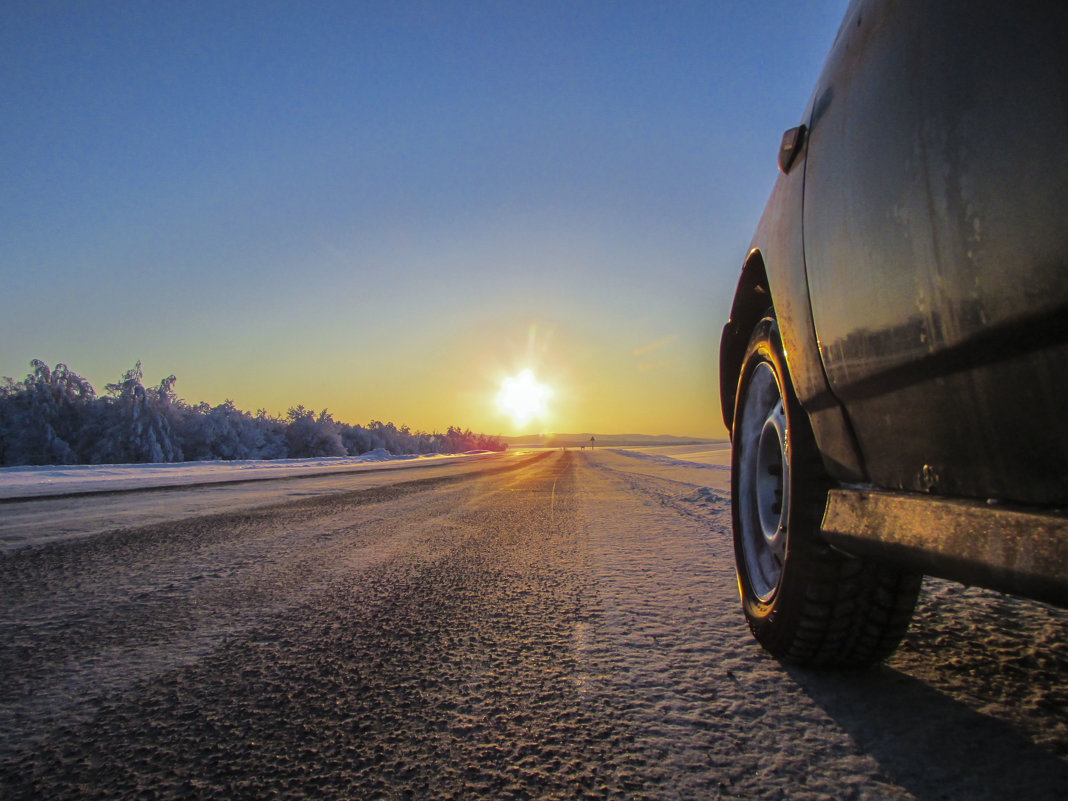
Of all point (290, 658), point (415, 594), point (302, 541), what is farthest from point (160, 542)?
point (290, 658)

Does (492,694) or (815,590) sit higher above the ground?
(815,590)

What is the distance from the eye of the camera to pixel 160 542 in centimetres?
404

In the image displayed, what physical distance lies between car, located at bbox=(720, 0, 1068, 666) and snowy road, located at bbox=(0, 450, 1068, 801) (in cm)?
32

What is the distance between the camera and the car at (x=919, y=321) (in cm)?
77

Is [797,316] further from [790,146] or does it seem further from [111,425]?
[111,425]

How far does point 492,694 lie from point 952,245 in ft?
4.77

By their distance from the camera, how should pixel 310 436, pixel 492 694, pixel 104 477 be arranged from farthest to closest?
pixel 310 436 → pixel 104 477 → pixel 492 694

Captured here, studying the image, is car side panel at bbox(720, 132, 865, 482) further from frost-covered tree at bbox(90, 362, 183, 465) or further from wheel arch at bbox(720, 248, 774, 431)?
frost-covered tree at bbox(90, 362, 183, 465)

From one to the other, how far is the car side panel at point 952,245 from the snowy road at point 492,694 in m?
0.62

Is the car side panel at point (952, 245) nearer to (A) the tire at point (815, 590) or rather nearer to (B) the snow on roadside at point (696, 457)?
(A) the tire at point (815, 590)

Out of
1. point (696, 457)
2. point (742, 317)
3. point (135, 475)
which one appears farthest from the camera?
point (696, 457)

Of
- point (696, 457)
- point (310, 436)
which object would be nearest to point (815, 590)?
point (696, 457)

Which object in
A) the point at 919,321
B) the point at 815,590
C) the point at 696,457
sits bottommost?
the point at 696,457

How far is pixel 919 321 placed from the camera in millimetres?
1008
